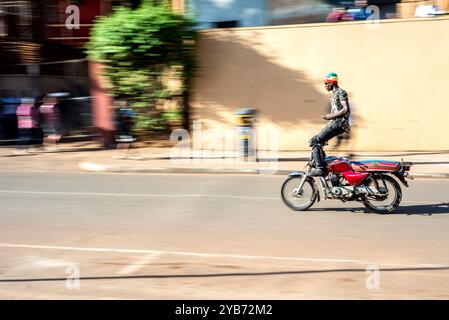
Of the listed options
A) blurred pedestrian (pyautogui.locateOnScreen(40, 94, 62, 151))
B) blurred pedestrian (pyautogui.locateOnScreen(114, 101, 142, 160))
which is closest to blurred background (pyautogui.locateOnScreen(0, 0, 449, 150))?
blurred pedestrian (pyautogui.locateOnScreen(114, 101, 142, 160))

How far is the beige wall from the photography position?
53.3 feet

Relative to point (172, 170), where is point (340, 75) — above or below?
above

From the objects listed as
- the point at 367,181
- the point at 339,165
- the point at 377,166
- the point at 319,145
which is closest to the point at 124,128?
the point at 319,145

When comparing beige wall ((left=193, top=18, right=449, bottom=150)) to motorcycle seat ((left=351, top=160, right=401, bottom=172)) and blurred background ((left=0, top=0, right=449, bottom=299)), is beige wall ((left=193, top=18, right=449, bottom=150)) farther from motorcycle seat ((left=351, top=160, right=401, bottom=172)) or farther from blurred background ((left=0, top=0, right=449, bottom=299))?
motorcycle seat ((left=351, top=160, right=401, bottom=172))

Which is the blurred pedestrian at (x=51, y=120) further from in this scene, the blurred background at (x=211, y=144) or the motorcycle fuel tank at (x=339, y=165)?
the motorcycle fuel tank at (x=339, y=165)

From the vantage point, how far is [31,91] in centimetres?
2181

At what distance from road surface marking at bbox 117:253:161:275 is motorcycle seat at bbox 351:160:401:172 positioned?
11.9 ft

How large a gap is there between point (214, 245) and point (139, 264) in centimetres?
119

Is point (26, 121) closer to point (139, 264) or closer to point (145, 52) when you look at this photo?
point (145, 52)

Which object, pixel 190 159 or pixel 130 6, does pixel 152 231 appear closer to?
pixel 190 159

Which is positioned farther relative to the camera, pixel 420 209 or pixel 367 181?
pixel 420 209

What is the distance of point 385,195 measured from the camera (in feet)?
29.9

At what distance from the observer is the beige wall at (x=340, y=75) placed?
16250 millimetres
